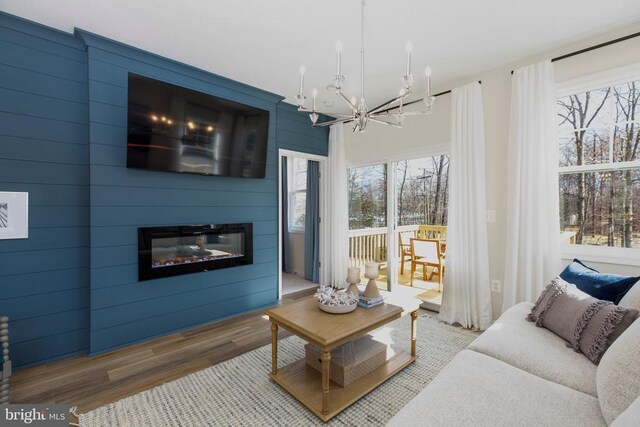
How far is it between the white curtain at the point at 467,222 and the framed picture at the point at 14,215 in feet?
12.5

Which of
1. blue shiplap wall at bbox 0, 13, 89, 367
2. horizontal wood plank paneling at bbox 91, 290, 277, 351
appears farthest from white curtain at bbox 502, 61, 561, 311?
blue shiplap wall at bbox 0, 13, 89, 367

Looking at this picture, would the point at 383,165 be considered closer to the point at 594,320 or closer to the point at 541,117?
the point at 541,117

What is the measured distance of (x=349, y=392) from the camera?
193cm

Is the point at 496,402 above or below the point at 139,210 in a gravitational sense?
below

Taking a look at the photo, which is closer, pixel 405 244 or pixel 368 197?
pixel 405 244

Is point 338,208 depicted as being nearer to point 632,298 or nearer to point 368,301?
point 368,301

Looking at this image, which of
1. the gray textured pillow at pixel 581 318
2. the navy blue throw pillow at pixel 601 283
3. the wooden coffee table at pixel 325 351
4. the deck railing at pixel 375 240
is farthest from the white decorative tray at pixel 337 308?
the deck railing at pixel 375 240

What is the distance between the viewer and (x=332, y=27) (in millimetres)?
2340

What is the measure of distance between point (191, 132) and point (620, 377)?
331cm

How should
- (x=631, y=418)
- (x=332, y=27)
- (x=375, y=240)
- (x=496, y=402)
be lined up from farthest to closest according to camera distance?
(x=375, y=240)
(x=332, y=27)
(x=496, y=402)
(x=631, y=418)

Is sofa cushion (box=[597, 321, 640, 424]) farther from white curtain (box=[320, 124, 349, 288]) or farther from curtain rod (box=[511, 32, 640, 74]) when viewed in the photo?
white curtain (box=[320, 124, 349, 288])

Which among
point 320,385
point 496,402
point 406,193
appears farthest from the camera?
point 406,193

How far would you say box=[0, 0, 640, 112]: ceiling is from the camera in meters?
2.11

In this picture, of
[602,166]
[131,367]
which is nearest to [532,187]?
[602,166]
